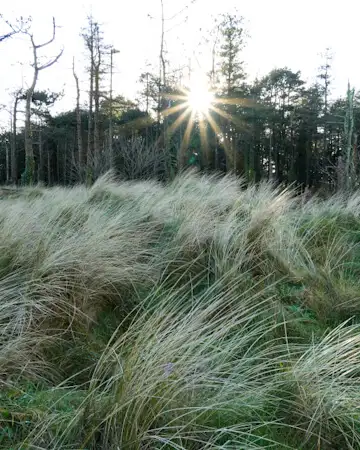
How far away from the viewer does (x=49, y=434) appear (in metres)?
1.30

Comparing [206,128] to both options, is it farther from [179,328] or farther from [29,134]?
[179,328]

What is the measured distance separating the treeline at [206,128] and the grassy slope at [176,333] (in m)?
11.9

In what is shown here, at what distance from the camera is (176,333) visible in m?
1.62

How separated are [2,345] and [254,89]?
31.1m

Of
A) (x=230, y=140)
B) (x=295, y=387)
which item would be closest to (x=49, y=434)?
(x=295, y=387)

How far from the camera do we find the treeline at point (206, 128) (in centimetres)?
1872

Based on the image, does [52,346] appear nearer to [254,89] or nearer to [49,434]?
[49,434]

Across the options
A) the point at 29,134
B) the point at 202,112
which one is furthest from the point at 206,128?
the point at 29,134

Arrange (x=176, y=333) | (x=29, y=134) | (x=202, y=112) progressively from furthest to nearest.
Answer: (x=202, y=112)
(x=29, y=134)
(x=176, y=333)

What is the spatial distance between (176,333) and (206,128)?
25.7 meters

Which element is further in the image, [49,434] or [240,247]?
[240,247]

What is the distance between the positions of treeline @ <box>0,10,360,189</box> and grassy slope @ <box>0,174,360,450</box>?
11.9 meters

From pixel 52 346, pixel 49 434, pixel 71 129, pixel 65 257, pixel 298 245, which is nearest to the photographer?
pixel 49 434

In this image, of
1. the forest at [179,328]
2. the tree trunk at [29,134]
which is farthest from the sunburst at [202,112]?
the forest at [179,328]
